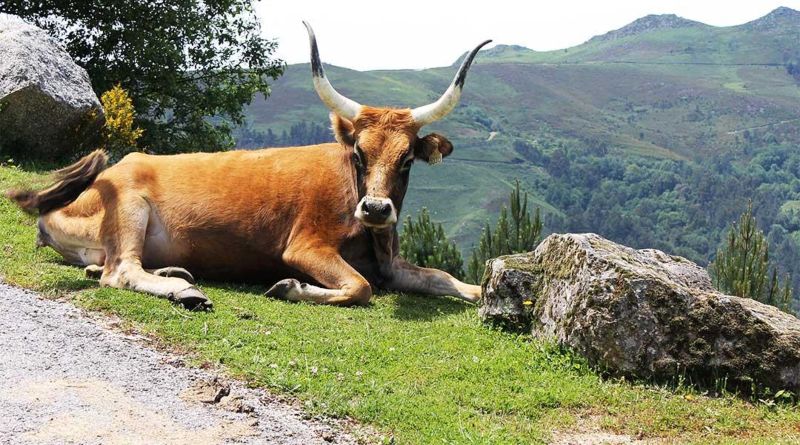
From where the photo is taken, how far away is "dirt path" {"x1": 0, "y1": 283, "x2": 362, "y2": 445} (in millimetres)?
6379

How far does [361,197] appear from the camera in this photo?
1149 cm

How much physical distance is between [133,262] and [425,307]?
3.57 metres

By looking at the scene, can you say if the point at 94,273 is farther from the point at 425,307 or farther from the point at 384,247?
the point at 425,307

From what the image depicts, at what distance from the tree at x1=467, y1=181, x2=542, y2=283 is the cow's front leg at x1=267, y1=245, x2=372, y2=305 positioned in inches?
535

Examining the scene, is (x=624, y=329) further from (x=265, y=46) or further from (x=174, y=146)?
(x=265, y=46)

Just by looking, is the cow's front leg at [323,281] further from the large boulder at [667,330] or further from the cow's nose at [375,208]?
the large boulder at [667,330]

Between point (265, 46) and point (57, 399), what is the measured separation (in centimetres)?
2816

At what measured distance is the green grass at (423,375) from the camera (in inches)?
288

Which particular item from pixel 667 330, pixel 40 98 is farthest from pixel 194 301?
pixel 40 98

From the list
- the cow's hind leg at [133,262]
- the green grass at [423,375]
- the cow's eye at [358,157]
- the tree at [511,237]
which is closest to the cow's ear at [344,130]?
the cow's eye at [358,157]

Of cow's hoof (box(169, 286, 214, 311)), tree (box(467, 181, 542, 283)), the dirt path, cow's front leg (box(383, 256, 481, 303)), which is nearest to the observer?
the dirt path

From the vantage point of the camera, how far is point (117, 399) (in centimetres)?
698

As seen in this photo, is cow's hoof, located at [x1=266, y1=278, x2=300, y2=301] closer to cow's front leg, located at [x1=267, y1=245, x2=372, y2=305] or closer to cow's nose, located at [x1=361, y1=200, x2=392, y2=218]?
cow's front leg, located at [x1=267, y1=245, x2=372, y2=305]

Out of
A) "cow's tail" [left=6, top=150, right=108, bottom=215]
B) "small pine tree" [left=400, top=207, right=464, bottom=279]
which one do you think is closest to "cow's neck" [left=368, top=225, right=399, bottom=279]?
"cow's tail" [left=6, top=150, right=108, bottom=215]
